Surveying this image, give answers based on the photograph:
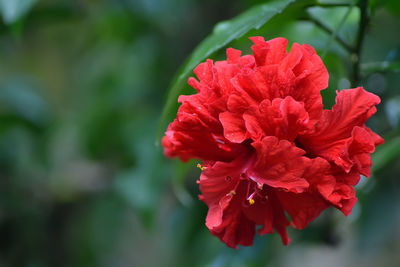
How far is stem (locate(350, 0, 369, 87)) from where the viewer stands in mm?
676

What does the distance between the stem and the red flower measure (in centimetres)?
20

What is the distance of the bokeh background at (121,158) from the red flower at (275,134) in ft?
1.42

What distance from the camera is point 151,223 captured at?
3.76 ft

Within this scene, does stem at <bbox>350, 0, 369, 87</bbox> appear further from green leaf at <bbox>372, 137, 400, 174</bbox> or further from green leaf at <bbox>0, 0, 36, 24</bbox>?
green leaf at <bbox>0, 0, 36, 24</bbox>

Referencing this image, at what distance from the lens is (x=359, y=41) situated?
0.72 m

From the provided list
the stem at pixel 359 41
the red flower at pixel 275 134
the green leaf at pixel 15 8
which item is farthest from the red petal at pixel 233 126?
the green leaf at pixel 15 8

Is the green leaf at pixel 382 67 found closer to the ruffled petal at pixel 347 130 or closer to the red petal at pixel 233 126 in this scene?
the ruffled petal at pixel 347 130

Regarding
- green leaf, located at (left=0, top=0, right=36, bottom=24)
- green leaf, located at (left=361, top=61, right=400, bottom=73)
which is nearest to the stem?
green leaf, located at (left=361, top=61, right=400, bottom=73)

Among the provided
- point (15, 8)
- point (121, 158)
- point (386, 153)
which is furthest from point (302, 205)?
point (121, 158)

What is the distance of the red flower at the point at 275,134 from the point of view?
51cm

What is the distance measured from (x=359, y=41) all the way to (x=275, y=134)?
0.30 m

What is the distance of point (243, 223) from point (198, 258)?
65cm

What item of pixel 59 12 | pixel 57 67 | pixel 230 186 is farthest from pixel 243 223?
pixel 57 67

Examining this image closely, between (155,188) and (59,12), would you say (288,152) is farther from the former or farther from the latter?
(59,12)
